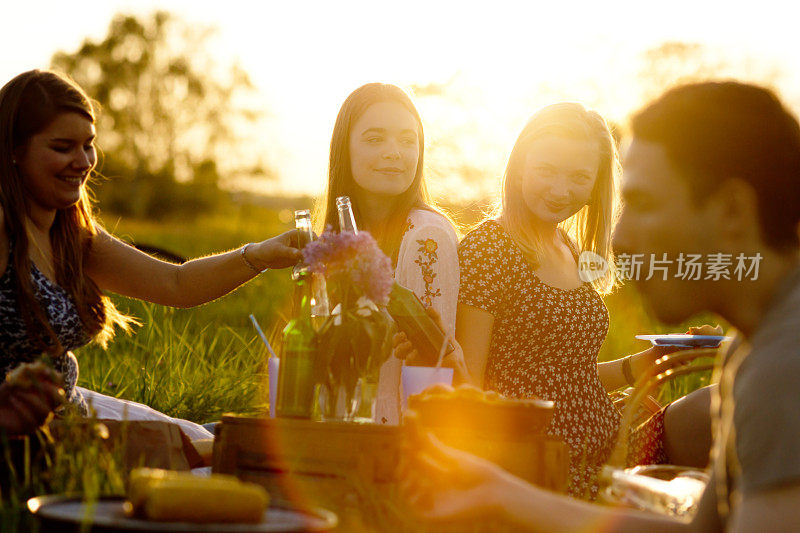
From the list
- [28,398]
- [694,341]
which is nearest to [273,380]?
[28,398]

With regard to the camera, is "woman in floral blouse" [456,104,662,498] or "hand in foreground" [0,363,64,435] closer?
"hand in foreground" [0,363,64,435]

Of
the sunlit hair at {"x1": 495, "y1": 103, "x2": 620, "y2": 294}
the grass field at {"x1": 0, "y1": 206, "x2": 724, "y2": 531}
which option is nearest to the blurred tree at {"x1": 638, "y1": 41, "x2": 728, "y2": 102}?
the grass field at {"x1": 0, "y1": 206, "x2": 724, "y2": 531}

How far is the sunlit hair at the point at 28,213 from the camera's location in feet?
10.8

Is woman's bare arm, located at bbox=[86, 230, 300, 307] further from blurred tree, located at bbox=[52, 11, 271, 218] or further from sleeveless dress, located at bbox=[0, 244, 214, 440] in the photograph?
blurred tree, located at bbox=[52, 11, 271, 218]

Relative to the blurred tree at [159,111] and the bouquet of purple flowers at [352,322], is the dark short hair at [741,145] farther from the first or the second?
the blurred tree at [159,111]

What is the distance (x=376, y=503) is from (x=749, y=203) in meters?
0.99

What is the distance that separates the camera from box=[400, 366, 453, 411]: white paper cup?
2.68 meters

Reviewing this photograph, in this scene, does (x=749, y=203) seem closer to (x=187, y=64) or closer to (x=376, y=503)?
(x=376, y=503)

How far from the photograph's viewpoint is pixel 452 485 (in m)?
1.64

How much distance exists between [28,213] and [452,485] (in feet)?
7.94

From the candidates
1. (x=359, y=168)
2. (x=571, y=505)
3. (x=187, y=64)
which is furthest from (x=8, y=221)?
(x=187, y=64)

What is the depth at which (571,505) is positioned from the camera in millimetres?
1613

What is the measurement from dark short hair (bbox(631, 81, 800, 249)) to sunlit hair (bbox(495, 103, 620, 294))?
7.18 feet

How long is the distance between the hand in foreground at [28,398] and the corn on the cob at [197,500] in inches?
25.9
